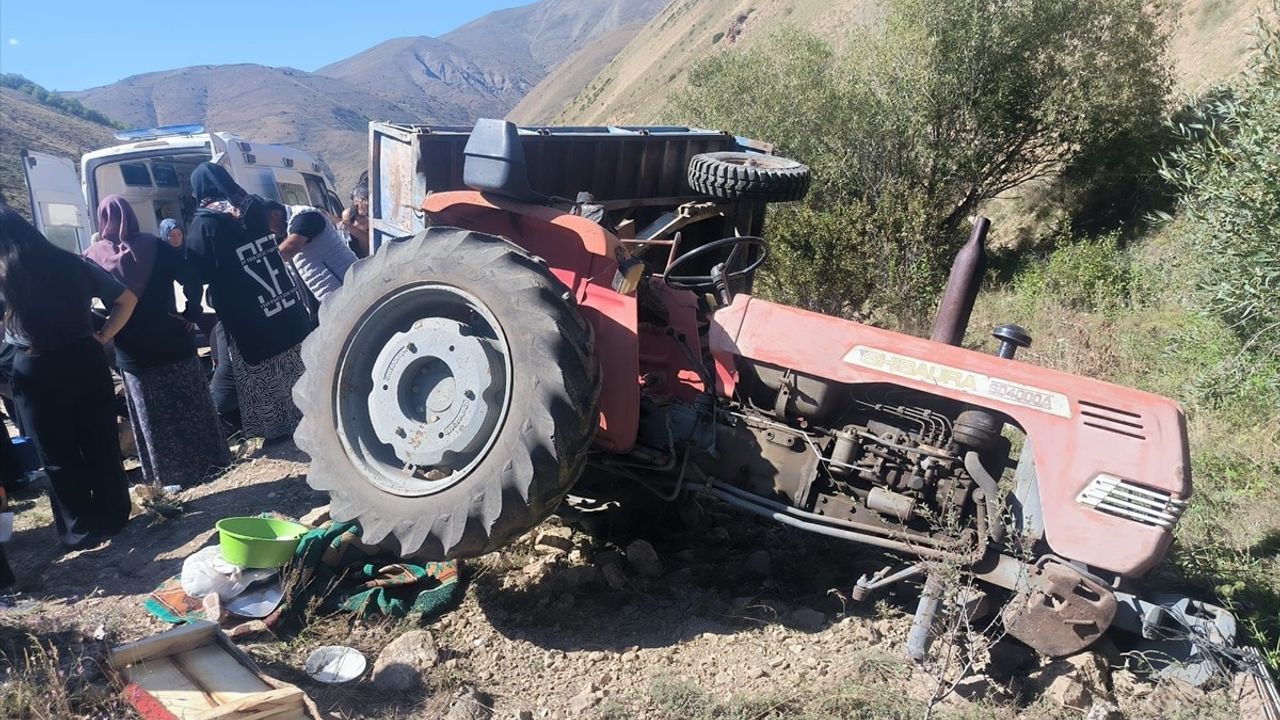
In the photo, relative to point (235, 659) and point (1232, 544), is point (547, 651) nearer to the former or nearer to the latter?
point (235, 659)

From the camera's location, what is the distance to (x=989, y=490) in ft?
10.9

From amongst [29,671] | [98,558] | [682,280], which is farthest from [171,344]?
[682,280]

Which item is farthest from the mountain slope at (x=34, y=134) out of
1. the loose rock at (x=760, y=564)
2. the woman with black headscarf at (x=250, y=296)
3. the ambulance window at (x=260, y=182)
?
the loose rock at (x=760, y=564)

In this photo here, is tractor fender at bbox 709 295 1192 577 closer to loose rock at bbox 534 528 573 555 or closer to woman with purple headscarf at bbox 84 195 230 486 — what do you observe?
loose rock at bbox 534 528 573 555

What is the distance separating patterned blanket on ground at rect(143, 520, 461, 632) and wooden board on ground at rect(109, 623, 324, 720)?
1.30 ft

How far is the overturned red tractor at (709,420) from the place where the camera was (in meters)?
3.11

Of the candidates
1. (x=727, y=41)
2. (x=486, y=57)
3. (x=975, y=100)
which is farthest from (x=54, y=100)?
(x=486, y=57)

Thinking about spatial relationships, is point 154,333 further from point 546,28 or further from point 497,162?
point 546,28

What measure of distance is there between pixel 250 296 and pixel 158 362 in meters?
0.74

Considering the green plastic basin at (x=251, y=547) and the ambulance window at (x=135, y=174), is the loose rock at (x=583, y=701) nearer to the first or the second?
the green plastic basin at (x=251, y=547)

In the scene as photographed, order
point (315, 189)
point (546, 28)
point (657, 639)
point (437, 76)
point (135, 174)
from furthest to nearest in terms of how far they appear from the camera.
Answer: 1. point (546, 28)
2. point (437, 76)
3. point (315, 189)
4. point (135, 174)
5. point (657, 639)

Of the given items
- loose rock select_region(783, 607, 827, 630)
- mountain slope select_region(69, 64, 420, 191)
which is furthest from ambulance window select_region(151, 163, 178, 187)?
mountain slope select_region(69, 64, 420, 191)

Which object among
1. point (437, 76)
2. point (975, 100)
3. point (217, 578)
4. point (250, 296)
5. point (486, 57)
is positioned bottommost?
point (217, 578)

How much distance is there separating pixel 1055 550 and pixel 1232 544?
6.32ft
